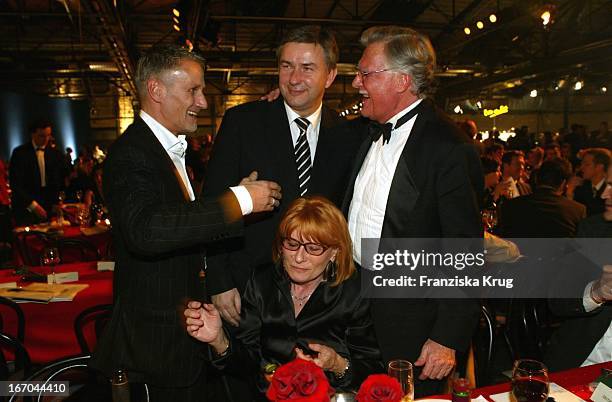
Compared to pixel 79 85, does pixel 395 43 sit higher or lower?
lower

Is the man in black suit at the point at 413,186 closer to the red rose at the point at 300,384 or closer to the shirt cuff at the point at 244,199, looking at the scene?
the shirt cuff at the point at 244,199

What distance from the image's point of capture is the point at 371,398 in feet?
4.43

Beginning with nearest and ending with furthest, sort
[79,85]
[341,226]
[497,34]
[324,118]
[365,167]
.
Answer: [341,226]
[365,167]
[324,118]
[497,34]
[79,85]

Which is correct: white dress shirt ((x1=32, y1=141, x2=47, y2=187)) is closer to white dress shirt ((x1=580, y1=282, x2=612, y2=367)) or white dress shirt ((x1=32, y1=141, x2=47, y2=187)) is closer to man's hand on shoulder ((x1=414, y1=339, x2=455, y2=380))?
man's hand on shoulder ((x1=414, y1=339, x2=455, y2=380))

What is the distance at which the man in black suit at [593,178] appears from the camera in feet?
20.7

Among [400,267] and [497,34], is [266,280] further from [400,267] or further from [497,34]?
[497,34]

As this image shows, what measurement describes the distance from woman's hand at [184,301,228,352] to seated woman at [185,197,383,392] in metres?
0.25

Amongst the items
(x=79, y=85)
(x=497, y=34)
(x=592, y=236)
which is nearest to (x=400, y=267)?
(x=592, y=236)

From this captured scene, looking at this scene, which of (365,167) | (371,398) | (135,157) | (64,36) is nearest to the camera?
(371,398)

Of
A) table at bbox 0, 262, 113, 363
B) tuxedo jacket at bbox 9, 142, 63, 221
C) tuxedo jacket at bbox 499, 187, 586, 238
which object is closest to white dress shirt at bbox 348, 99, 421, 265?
table at bbox 0, 262, 113, 363

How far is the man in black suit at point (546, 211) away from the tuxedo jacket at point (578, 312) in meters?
2.04

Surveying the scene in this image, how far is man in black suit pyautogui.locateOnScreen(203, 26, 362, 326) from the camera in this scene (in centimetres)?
248

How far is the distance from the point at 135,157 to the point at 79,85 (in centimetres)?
2442

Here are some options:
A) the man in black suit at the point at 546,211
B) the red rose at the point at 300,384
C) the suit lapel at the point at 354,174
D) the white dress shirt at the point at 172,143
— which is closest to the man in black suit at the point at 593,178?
the man in black suit at the point at 546,211
